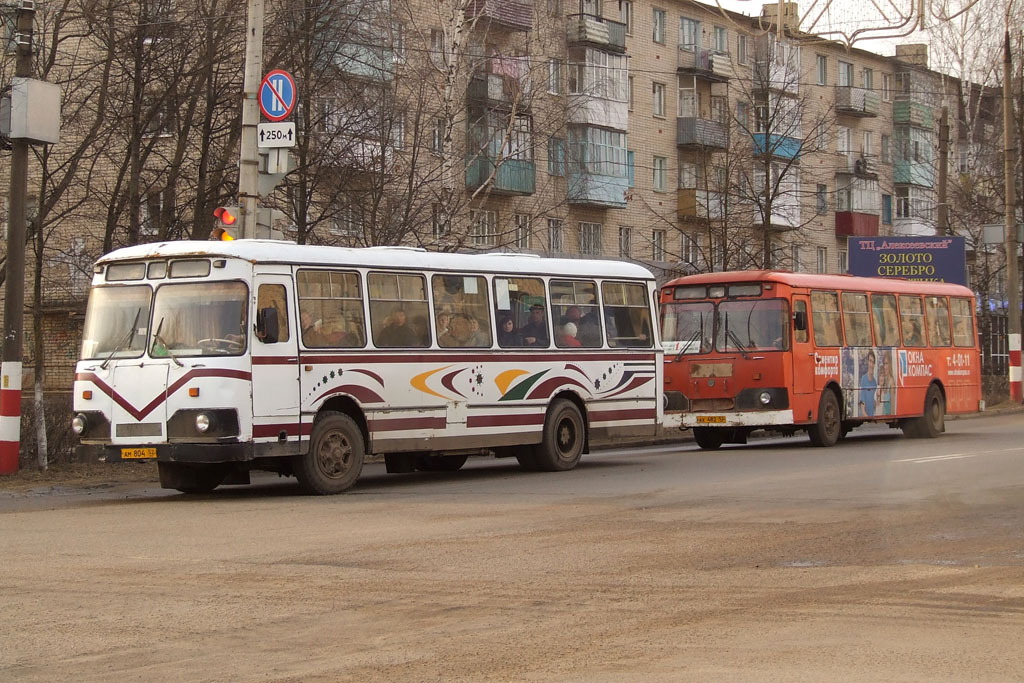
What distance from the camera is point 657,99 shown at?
58500mm

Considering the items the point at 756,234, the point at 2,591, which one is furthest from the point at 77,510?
the point at 756,234

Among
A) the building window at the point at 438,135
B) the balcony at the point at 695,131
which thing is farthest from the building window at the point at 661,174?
the building window at the point at 438,135

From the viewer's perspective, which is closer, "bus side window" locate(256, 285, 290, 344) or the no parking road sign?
"bus side window" locate(256, 285, 290, 344)

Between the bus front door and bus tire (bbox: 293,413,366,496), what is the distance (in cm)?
36

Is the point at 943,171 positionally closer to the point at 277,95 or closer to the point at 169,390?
the point at 277,95

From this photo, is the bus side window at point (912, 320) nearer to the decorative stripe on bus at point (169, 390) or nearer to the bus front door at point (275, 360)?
the bus front door at point (275, 360)

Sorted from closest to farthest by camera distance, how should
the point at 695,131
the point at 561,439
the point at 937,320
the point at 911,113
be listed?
the point at 561,439
the point at 937,320
the point at 695,131
the point at 911,113

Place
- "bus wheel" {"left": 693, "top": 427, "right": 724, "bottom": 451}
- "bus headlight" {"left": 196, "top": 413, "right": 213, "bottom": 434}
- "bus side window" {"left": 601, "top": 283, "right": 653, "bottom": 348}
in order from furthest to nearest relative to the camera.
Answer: "bus wheel" {"left": 693, "top": 427, "right": 724, "bottom": 451} < "bus side window" {"left": 601, "top": 283, "right": 653, "bottom": 348} < "bus headlight" {"left": 196, "top": 413, "right": 213, "bottom": 434}

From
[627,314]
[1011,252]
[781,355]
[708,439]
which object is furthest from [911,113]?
[627,314]

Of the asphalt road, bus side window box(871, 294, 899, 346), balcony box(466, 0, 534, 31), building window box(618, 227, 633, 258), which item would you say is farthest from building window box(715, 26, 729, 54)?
the asphalt road

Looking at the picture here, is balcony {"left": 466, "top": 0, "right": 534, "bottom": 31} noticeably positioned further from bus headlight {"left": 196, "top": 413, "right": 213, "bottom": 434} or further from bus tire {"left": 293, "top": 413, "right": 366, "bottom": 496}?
bus headlight {"left": 196, "top": 413, "right": 213, "bottom": 434}

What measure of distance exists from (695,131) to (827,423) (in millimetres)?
33729

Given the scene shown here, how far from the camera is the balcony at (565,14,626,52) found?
5125 cm

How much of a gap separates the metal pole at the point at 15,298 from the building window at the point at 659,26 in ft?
135
